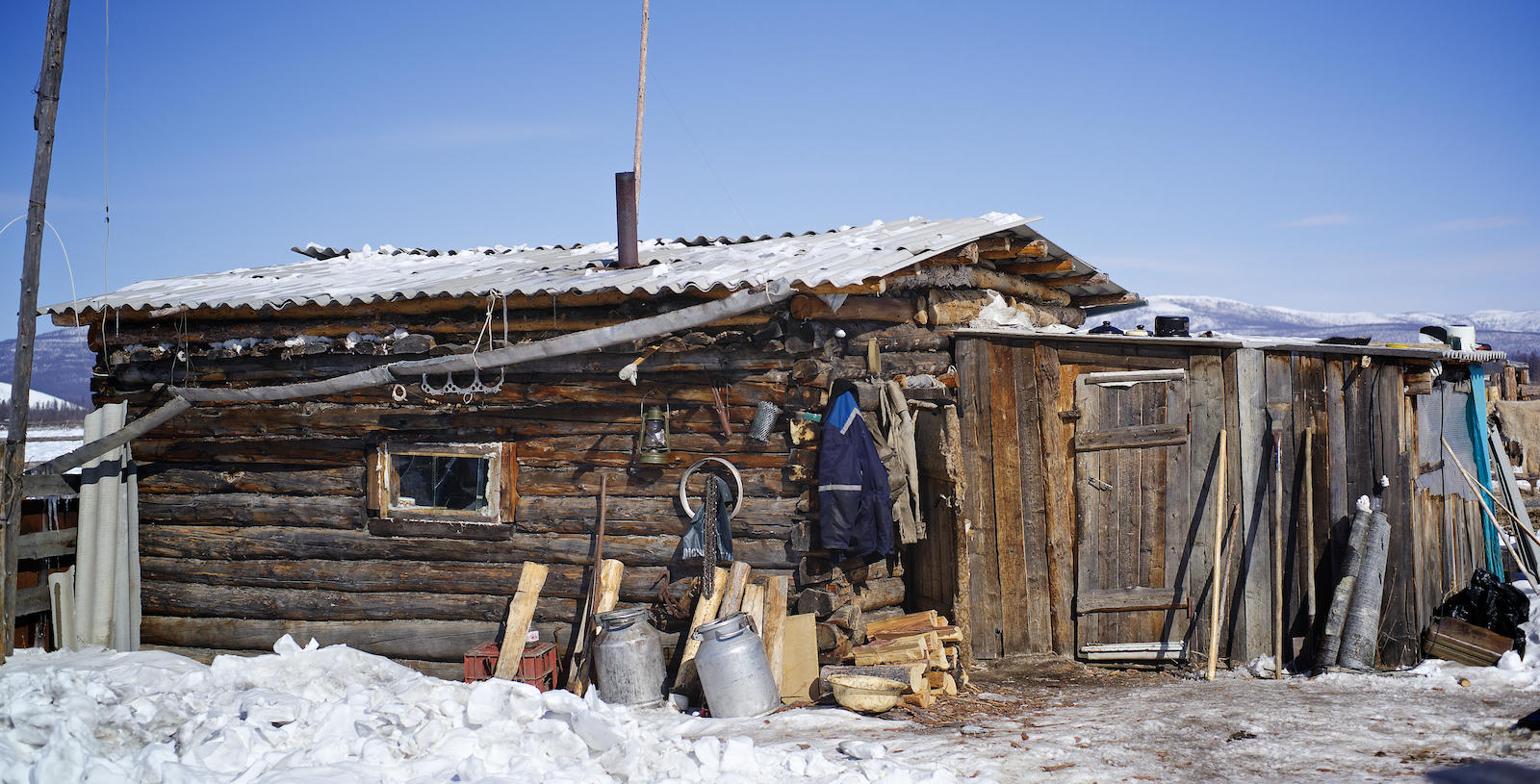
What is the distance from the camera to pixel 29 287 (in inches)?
299

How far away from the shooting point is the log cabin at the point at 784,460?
23.7ft

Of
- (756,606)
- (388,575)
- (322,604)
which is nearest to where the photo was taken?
(756,606)

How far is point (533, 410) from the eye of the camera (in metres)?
7.59

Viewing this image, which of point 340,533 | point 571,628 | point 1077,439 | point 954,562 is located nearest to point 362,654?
point 340,533

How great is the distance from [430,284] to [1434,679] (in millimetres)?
8059

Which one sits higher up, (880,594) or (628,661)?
(880,594)

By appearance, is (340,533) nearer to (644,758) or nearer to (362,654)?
(362,654)

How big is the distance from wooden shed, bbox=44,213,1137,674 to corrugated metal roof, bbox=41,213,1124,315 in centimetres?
5

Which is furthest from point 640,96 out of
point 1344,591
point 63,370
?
point 63,370

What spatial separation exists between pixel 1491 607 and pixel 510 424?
298 inches

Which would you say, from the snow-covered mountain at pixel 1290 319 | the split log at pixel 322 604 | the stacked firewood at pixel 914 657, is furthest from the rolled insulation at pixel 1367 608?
the snow-covered mountain at pixel 1290 319

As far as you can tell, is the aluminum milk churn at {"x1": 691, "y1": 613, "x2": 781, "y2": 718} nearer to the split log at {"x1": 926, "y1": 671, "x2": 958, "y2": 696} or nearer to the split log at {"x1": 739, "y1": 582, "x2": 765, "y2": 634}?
the split log at {"x1": 739, "y1": 582, "x2": 765, "y2": 634}

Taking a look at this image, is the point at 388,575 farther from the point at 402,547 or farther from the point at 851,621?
the point at 851,621

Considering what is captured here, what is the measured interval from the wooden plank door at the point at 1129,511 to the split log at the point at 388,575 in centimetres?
339
